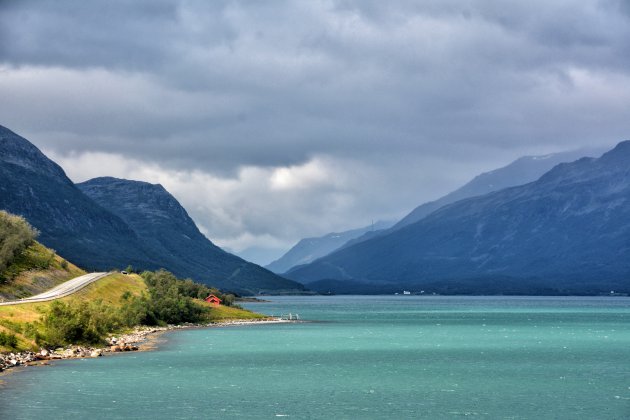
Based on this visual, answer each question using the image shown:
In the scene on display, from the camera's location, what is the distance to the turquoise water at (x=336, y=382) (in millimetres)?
63156

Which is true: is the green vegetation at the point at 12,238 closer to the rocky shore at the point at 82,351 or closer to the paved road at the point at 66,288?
the paved road at the point at 66,288

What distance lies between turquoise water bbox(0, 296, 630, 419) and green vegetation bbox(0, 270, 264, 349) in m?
9.22

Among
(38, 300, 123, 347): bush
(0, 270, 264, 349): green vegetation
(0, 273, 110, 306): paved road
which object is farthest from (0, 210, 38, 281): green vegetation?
(38, 300, 123, 347): bush

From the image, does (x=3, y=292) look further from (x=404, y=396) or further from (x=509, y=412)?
(x=509, y=412)

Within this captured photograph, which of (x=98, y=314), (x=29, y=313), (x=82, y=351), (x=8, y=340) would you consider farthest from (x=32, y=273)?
(x=8, y=340)

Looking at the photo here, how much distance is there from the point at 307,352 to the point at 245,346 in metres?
12.7

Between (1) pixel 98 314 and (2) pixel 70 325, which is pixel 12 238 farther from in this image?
(2) pixel 70 325

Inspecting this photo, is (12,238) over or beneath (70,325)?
over

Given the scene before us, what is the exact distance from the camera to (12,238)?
166 m

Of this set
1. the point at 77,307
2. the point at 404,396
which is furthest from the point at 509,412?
the point at 77,307

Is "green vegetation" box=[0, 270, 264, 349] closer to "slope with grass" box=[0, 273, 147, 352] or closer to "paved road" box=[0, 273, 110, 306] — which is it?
"slope with grass" box=[0, 273, 147, 352]

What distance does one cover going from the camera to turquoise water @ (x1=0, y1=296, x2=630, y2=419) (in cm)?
6316

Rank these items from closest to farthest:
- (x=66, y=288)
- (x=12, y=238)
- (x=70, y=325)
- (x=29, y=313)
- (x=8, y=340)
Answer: (x=8, y=340) → (x=70, y=325) → (x=29, y=313) → (x=12, y=238) → (x=66, y=288)

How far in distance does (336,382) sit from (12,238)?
10348 centimetres
